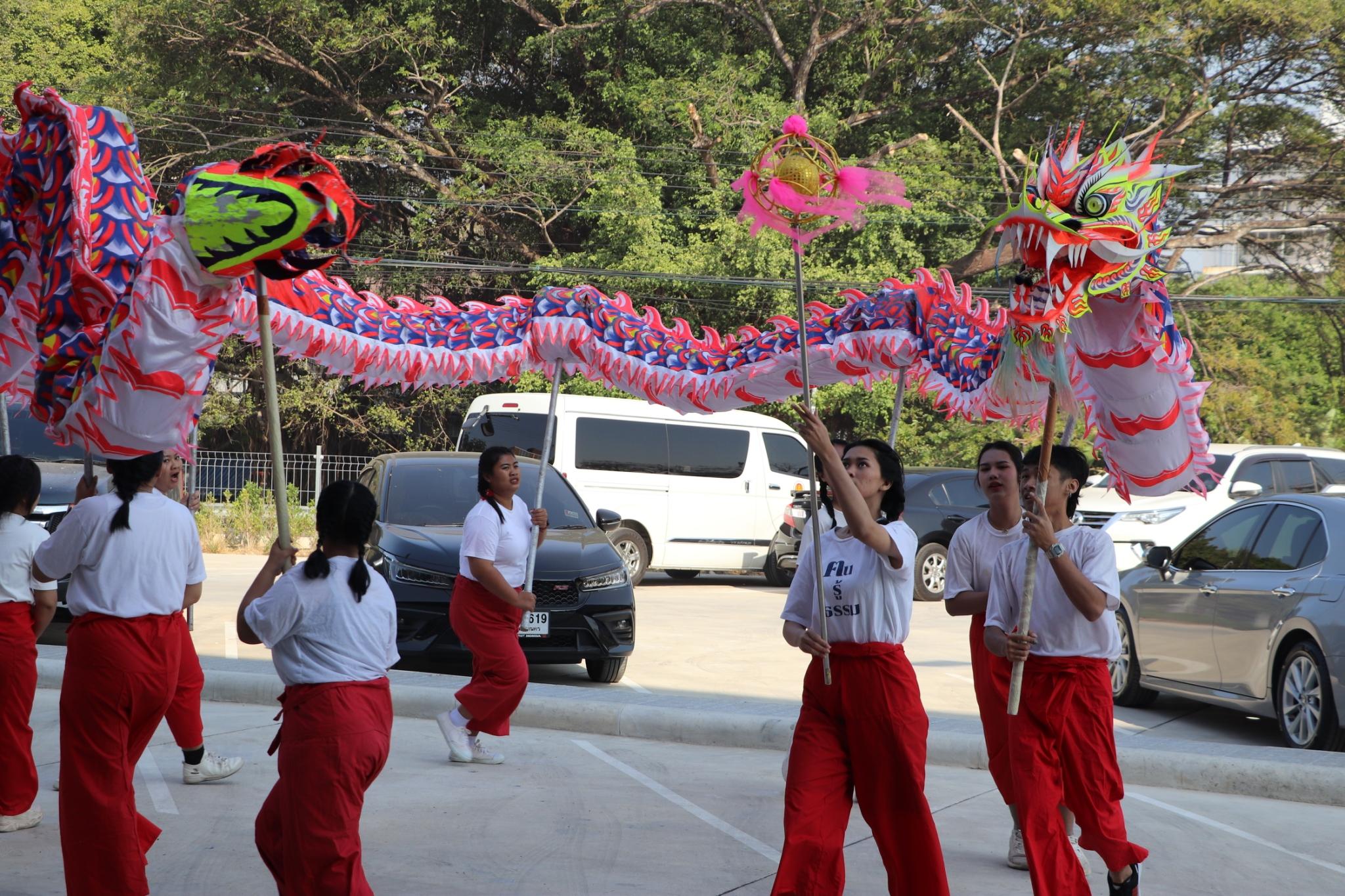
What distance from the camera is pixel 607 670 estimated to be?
30.3 ft

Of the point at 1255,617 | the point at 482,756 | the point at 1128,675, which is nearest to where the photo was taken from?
the point at 482,756

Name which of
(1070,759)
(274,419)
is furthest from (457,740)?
(1070,759)

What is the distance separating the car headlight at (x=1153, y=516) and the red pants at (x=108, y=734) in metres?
10.1

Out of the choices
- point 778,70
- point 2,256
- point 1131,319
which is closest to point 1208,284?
point 778,70

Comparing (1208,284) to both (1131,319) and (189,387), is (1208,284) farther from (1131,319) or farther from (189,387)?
(189,387)

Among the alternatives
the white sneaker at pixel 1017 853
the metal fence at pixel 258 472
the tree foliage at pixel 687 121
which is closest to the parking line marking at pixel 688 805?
the white sneaker at pixel 1017 853

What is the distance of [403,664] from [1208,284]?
2111 centimetres

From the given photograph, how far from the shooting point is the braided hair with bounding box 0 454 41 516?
206 inches

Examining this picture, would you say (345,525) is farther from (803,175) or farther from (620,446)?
(620,446)

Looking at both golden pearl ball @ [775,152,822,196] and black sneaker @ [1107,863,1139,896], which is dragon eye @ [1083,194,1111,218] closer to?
golden pearl ball @ [775,152,822,196]

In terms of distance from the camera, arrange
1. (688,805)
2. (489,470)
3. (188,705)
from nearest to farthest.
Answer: (188,705) < (688,805) < (489,470)

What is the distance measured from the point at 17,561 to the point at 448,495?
4.95 m

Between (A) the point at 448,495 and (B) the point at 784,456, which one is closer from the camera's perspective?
(A) the point at 448,495

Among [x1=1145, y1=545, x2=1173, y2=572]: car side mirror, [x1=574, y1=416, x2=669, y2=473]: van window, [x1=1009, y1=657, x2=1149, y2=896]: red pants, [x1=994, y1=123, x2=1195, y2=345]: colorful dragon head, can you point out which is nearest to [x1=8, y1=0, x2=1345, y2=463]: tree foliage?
[x1=574, y1=416, x2=669, y2=473]: van window
